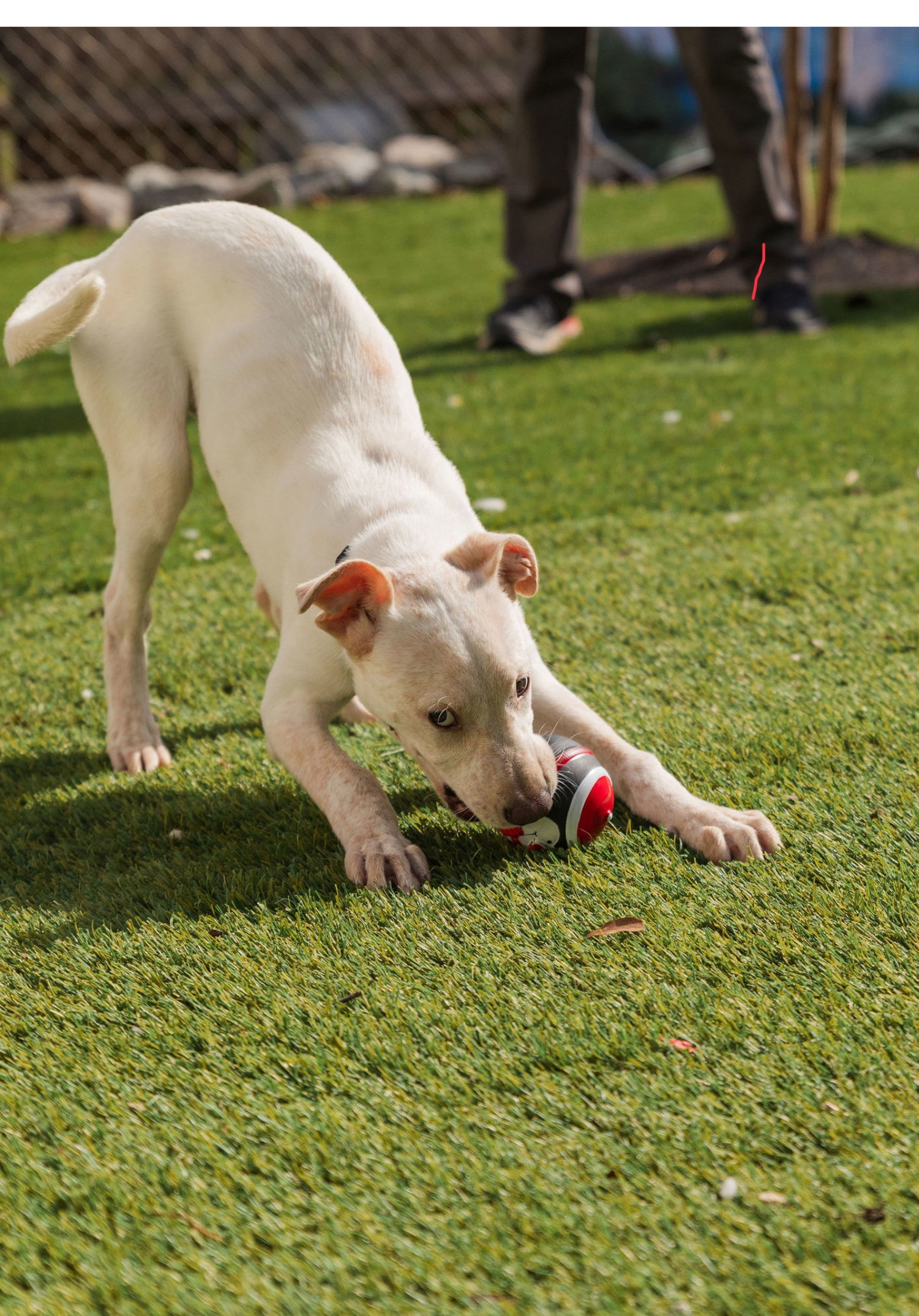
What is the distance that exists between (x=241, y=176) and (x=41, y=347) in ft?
36.5

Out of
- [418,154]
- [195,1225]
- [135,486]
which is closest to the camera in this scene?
[195,1225]

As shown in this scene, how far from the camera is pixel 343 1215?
176 centimetres

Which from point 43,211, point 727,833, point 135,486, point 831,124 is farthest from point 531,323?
point 43,211

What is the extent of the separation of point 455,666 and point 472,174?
12053 mm

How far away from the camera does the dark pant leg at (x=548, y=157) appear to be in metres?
6.85

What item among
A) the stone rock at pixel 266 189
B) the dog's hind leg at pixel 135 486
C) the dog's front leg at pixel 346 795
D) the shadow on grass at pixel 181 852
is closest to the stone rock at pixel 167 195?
the stone rock at pixel 266 189

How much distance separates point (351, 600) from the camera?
8.29ft

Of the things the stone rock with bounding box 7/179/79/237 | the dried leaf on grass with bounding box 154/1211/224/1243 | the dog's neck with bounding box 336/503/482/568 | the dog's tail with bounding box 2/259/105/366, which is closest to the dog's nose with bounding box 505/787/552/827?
the dog's neck with bounding box 336/503/482/568

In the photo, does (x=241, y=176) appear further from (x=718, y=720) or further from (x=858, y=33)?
(x=718, y=720)

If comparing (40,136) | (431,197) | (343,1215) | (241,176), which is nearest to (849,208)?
(431,197)

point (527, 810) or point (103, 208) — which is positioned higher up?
point (527, 810)

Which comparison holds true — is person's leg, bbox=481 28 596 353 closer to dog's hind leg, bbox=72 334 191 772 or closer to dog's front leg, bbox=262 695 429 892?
dog's hind leg, bbox=72 334 191 772

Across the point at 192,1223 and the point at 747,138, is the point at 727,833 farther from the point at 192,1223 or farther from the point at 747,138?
the point at 747,138

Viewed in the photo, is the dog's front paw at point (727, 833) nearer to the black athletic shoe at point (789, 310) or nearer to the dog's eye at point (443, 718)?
the dog's eye at point (443, 718)
